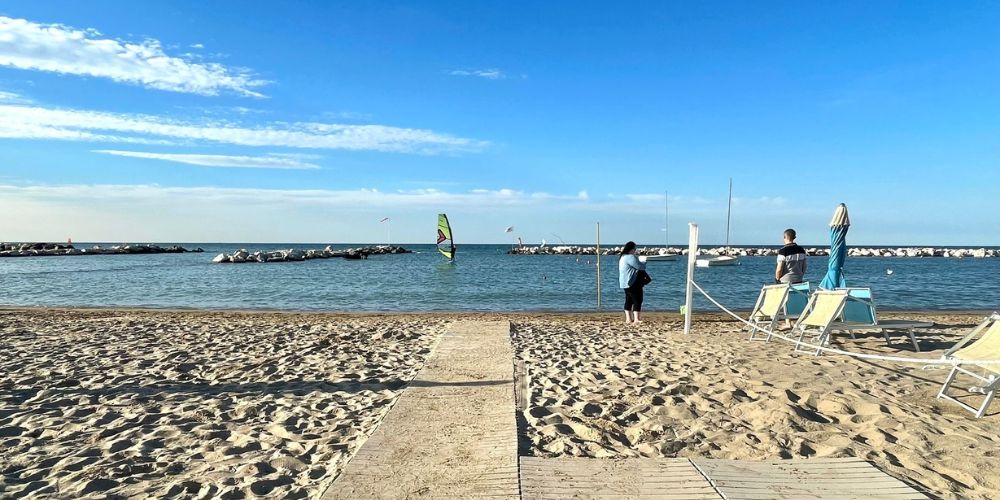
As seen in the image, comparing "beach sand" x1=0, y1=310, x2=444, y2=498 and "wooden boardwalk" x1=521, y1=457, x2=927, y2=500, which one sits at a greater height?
"wooden boardwalk" x1=521, y1=457, x2=927, y2=500

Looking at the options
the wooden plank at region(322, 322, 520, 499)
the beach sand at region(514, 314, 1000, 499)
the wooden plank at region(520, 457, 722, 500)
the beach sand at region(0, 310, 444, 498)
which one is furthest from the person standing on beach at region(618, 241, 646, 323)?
the wooden plank at region(520, 457, 722, 500)

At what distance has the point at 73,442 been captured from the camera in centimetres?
369

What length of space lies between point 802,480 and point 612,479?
3.19ft

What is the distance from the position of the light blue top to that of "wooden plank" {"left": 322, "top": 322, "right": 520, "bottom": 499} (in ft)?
15.0

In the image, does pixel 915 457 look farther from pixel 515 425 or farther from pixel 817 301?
pixel 817 301

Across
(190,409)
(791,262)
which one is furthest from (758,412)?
(791,262)

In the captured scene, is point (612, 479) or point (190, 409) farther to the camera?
point (190, 409)

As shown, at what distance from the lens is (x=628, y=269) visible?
9.81m

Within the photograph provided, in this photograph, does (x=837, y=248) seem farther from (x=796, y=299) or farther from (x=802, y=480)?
(x=802, y=480)

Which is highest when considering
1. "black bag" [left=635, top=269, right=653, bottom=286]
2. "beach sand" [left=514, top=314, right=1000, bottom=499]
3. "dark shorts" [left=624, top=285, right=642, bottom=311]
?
"black bag" [left=635, top=269, right=653, bottom=286]

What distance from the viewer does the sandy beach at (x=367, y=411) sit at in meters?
3.22

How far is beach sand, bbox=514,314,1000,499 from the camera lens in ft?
11.2

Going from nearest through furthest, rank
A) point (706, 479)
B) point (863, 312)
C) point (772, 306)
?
1. point (706, 479)
2. point (863, 312)
3. point (772, 306)

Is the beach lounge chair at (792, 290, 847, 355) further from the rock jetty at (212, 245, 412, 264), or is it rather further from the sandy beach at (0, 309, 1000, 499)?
the rock jetty at (212, 245, 412, 264)
